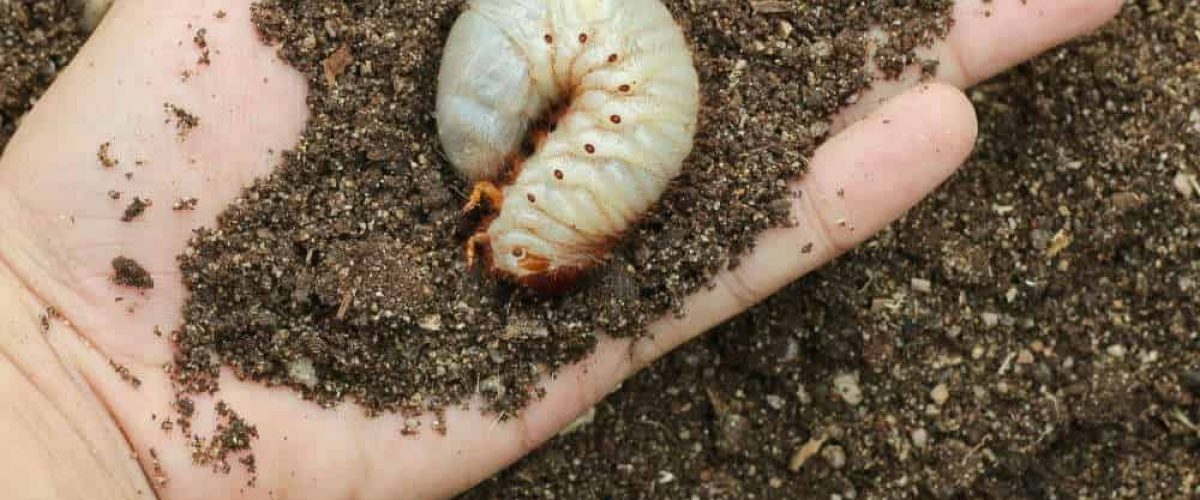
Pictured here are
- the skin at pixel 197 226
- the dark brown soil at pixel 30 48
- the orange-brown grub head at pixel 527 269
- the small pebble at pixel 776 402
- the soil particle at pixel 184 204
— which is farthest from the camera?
the small pebble at pixel 776 402

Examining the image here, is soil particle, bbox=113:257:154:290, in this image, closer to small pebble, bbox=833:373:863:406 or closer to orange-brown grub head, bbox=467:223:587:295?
orange-brown grub head, bbox=467:223:587:295

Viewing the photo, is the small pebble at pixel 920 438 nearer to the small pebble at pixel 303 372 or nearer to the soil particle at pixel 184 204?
the small pebble at pixel 303 372

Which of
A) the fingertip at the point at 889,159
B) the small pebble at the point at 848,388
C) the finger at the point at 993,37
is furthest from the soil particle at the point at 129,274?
the small pebble at the point at 848,388

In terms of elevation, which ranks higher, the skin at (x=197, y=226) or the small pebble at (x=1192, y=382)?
the skin at (x=197, y=226)

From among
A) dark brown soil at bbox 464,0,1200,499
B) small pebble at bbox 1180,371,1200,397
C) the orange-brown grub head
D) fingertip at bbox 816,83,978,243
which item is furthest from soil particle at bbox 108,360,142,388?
small pebble at bbox 1180,371,1200,397

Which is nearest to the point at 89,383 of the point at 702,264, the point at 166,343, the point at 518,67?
the point at 166,343

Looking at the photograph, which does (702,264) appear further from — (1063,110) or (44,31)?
(44,31)

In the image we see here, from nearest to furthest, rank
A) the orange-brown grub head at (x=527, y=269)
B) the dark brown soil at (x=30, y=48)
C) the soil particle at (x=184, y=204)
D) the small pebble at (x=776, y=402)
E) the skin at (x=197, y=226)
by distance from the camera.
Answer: the skin at (x=197, y=226), the soil particle at (x=184, y=204), the orange-brown grub head at (x=527, y=269), the dark brown soil at (x=30, y=48), the small pebble at (x=776, y=402)
